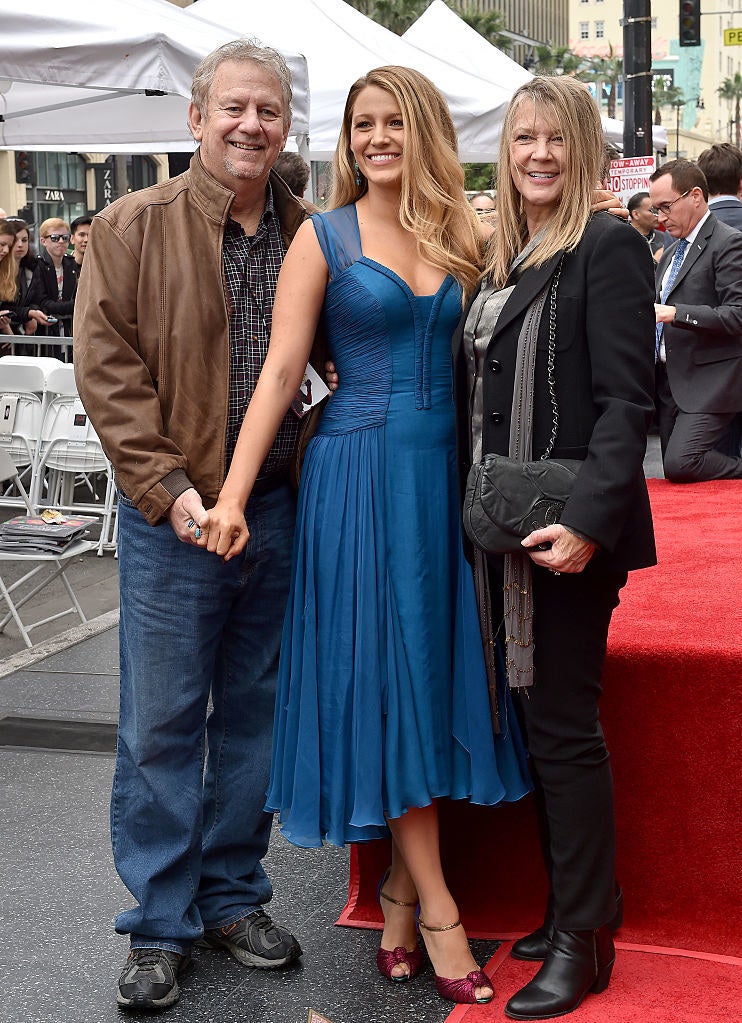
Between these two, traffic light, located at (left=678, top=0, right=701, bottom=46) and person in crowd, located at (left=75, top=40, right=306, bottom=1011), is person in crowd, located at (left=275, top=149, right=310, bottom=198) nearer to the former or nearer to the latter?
person in crowd, located at (left=75, top=40, right=306, bottom=1011)

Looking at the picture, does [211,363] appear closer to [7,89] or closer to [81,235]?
[7,89]

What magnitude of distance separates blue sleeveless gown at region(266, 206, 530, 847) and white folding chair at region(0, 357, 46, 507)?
5.63m

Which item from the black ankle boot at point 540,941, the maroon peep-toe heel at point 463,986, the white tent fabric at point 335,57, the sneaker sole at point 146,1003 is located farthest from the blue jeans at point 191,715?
the white tent fabric at point 335,57

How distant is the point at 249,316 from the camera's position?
3.00m

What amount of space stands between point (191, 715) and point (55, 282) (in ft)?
31.3

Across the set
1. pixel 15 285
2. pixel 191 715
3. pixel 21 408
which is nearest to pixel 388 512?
pixel 191 715

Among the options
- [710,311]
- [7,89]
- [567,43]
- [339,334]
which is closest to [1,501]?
[7,89]

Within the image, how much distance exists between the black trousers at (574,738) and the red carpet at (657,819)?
0.98 ft

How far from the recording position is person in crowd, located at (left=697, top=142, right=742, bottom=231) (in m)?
8.48

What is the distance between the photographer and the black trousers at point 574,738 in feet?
A: 9.09

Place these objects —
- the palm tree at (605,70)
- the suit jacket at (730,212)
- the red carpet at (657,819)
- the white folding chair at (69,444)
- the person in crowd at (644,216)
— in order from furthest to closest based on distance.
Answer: the palm tree at (605,70), the person in crowd at (644,216), the suit jacket at (730,212), the white folding chair at (69,444), the red carpet at (657,819)

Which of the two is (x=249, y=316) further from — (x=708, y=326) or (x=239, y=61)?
(x=708, y=326)

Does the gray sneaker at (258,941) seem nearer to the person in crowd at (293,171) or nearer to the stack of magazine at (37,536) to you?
the stack of magazine at (37,536)

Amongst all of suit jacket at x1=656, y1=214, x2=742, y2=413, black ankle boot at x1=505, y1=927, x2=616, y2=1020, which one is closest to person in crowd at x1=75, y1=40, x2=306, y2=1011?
black ankle boot at x1=505, y1=927, x2=616, y2=1020
